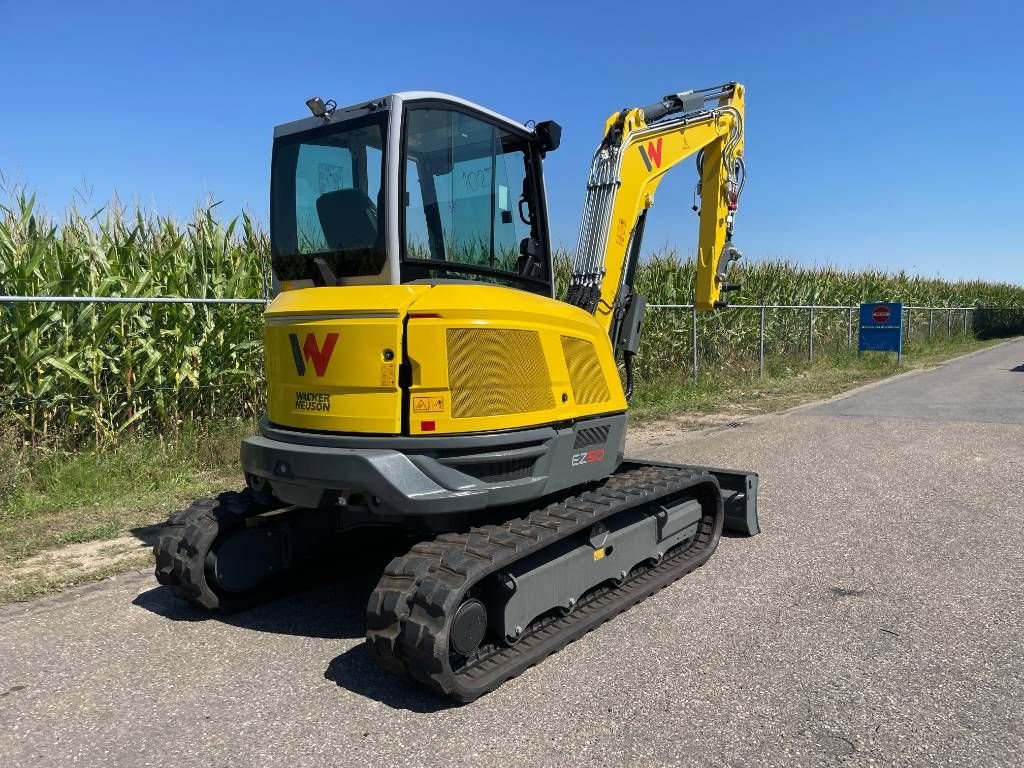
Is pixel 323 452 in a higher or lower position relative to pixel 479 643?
higher

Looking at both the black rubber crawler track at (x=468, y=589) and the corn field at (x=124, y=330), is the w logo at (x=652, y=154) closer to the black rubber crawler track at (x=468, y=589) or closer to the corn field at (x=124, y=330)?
the black rubber crawler track at (x=468, y=589)

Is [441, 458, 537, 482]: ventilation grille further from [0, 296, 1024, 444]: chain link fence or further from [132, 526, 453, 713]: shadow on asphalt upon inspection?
[0, 296, 1024, 444]: chain link fence

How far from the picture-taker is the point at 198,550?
14.0 ft

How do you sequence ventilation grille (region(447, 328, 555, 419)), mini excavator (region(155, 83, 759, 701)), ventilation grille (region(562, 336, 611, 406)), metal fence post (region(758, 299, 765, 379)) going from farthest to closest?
metal fence post (region(758, 299, 765, 379))
ventilation grille (region(562, 336, 611, 406))
ventilation grille (region(447, 328, 555, 419))
mini excavator (region(155, 83, 759, 701))

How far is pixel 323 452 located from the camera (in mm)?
3875

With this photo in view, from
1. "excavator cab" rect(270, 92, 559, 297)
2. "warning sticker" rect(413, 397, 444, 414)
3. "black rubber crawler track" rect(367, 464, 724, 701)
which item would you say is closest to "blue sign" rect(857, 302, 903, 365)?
"black rubber crawler track" rect(367, 464, 724, 701)

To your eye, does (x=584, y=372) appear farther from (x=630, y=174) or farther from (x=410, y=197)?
(x=630, y=174)

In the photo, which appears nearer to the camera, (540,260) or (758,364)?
(540,260)

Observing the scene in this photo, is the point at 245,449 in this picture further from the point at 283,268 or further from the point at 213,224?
the point at 213,224

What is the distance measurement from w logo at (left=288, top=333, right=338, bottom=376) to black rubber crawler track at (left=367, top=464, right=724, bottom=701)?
3.43ft

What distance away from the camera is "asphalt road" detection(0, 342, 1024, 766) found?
3088 mm

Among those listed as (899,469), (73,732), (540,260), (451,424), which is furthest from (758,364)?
(73,732)

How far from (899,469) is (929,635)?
4353 mm

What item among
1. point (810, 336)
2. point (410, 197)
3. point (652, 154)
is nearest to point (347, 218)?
point (410, 197)
